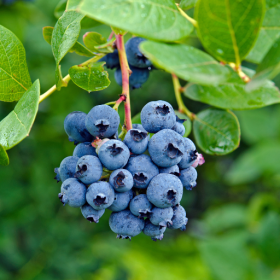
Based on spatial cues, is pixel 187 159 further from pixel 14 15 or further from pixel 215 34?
pixel 14 15

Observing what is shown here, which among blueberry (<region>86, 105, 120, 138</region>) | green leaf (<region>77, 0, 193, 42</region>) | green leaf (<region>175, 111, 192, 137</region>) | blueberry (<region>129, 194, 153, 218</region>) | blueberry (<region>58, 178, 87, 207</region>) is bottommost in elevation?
green leaf (<region>175, 111, 192, 137</region>)

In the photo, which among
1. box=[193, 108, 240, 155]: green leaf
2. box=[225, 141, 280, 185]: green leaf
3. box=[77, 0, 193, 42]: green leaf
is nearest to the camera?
box=[77, 0, 193, 42]: green leaf

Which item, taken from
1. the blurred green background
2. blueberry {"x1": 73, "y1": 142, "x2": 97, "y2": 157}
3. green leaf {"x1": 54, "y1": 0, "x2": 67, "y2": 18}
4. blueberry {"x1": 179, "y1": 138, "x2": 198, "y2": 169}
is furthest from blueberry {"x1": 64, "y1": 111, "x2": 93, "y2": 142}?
the blurred green background

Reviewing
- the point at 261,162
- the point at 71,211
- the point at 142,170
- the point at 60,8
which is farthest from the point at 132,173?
the point at 71,211

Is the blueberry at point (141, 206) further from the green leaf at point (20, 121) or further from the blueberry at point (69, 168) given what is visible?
the green leaf at point (20, 121)

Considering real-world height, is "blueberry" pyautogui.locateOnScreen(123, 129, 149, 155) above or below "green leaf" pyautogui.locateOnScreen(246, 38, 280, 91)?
below

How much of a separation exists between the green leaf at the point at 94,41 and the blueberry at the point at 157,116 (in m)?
0.25

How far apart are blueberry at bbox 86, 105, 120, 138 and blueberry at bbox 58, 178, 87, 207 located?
13 centimetres

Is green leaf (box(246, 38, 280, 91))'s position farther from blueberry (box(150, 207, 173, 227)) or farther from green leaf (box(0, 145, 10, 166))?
green leaf (box(0, 145, 10, 166))

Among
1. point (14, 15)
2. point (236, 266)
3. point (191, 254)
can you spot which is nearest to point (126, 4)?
point (14, 15)

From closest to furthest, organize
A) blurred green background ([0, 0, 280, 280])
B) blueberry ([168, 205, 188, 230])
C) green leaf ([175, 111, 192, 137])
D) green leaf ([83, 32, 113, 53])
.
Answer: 1. blueberry ([168, 205, 188, 230])
2. green leaf ([83, 32, 113, 53])
3. green leaf ([175, 111, 192, 137])
4. blurred green background ([0, 0, 280, 280])

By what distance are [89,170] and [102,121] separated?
0.12 metres

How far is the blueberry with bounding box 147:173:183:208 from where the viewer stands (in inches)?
25.6

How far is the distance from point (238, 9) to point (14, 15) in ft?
5.38
